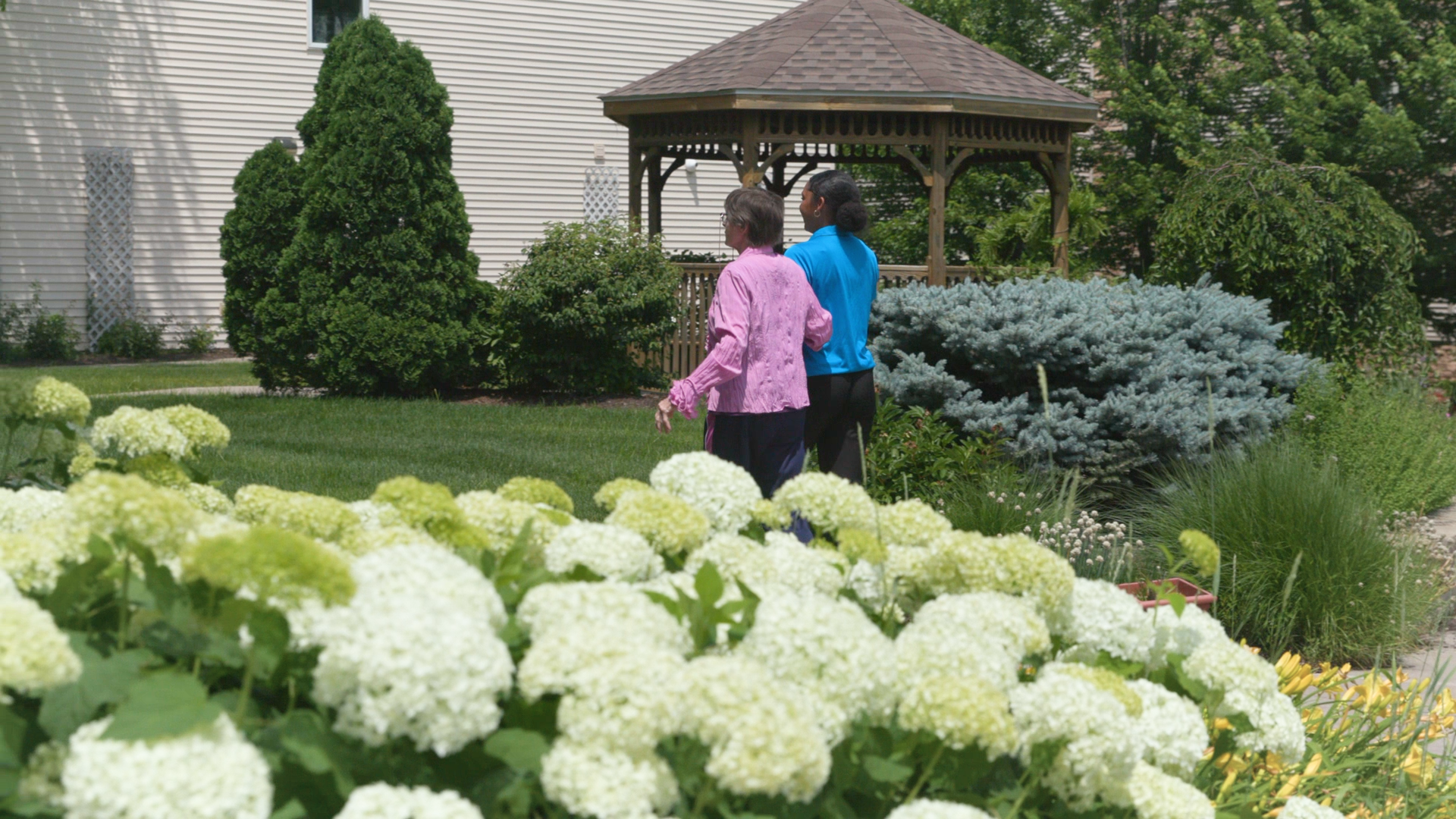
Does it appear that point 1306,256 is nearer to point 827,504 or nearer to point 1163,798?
point 827,504

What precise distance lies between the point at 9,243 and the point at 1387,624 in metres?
16.0

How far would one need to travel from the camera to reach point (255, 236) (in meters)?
11.8

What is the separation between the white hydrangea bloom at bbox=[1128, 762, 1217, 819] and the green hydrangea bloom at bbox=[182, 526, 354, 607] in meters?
1.11

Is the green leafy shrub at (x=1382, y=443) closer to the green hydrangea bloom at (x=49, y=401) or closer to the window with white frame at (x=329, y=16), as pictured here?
the green hydrangea bloom at (x=49, y=401)

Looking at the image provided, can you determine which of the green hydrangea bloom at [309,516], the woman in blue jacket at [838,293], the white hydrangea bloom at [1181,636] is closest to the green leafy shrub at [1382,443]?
the woman in blue jacket at [838,293]

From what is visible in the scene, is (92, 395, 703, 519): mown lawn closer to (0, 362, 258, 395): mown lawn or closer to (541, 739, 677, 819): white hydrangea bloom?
(0, 362, 258, 395): mown lawn

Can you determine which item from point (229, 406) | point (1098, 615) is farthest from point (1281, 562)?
point (229, 406)

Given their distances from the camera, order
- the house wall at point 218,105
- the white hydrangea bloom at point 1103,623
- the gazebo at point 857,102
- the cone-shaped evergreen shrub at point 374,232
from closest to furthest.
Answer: the white hydrangea bloom at point 1103,623
the cone-shaped evergreen shrub at point 374,232
the gazebo at point 857,102
the house wall at point 218,105

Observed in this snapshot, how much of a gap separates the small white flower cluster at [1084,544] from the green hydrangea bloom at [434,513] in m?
2.66

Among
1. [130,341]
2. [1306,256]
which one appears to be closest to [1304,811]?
[1306,256]

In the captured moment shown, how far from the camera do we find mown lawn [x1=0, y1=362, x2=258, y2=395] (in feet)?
40.7

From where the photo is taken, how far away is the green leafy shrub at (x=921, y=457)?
20.3ft

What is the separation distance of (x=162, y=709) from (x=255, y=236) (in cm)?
1127

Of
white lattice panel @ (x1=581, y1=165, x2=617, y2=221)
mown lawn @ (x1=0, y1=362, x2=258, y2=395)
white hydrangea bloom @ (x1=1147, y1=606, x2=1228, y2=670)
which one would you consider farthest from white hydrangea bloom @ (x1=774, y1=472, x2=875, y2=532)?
white lattice panel @ (x1=581, y1=165, x2=617, y2=221)
